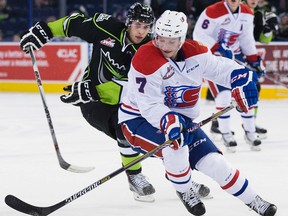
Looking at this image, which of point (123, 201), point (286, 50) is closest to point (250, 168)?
point (123, 201)

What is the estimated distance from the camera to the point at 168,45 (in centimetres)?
311

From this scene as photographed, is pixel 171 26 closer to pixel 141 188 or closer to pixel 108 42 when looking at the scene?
pixel 108 42

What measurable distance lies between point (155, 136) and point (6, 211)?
83 centimetres

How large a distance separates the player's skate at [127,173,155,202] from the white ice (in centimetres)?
4

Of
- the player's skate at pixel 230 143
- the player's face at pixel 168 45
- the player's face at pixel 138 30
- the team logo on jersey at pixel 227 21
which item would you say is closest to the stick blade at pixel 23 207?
the player's face at pixel 168 45

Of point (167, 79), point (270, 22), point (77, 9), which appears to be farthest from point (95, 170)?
point (77, 9)

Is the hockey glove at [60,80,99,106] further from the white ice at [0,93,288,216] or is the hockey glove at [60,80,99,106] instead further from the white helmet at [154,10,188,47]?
the white helmet at [154,10,188,47]

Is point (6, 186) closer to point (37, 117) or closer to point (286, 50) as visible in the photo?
point (37, 117)

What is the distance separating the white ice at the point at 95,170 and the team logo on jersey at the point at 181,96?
522 millimetres

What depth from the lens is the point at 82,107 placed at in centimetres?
390

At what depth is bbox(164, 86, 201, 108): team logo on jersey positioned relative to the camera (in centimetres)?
319

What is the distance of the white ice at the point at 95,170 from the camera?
138 inches

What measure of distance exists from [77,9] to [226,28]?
5657 millimetres

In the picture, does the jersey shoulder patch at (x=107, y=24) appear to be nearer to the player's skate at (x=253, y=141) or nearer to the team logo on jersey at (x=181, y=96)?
the team logo on jersey at (x=181, y=96)
